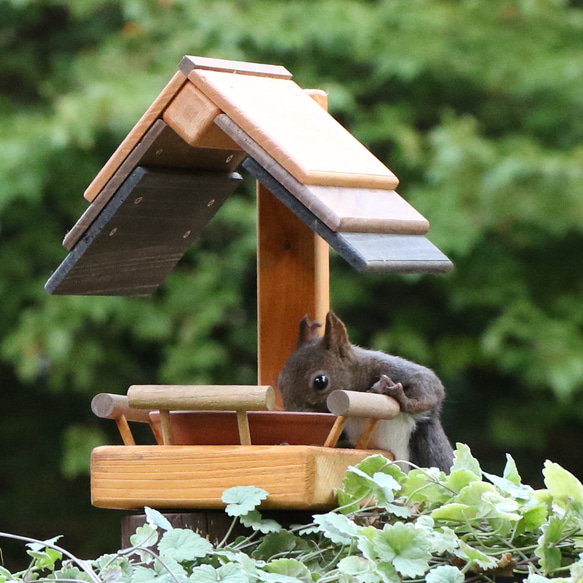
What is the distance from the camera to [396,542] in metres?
1.21

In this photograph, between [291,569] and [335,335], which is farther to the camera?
[335,335]

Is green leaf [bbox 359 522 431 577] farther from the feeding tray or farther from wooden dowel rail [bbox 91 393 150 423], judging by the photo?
wooden dowel rail [bbox 91 393 150 423]

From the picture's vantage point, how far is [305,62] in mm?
5078

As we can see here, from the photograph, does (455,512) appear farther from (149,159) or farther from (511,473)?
(149,159)

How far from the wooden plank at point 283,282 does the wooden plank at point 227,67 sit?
0.75 ft

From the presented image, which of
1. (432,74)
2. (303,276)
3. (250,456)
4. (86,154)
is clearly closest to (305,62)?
(432,74)

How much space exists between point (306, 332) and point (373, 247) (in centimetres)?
42

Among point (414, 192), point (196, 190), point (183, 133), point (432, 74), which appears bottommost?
point (414, 192)

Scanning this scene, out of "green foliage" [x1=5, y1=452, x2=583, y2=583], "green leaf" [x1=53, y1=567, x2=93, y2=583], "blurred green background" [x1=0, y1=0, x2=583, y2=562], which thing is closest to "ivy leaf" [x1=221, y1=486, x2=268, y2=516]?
"green foliage" [x1=5, y1=452, x2=583, y2=583]

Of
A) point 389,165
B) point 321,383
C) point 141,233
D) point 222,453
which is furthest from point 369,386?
point 389,165

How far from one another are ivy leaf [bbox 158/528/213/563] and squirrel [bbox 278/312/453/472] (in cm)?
44

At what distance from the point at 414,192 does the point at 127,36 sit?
1677 millimetres

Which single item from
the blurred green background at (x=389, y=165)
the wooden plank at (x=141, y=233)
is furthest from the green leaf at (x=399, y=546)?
the blurred green background at (x=389, y=165)

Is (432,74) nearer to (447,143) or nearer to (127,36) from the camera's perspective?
(447,143)
